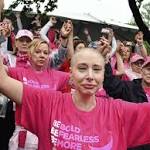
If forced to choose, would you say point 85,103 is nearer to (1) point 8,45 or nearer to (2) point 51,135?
(2) point 51,135

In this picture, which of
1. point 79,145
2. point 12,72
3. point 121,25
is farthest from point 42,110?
point 121,25

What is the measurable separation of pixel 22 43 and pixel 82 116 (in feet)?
9.99

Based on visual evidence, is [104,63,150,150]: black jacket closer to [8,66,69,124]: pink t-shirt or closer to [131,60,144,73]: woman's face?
[8,66,69,124]: pink t-shirt

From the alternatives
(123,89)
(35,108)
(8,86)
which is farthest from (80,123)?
(123,89)

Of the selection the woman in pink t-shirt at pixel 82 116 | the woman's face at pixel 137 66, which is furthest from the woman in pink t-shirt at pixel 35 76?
the woman's face at pixel 137 66

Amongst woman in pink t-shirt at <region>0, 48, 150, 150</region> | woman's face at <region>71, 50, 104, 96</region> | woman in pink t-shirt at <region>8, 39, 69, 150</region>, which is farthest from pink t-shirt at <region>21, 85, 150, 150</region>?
woman in pink t-shirt at <region>8, 39, 69, 150</region>

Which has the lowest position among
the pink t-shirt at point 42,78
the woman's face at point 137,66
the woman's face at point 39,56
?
the woman's face at point 137,66

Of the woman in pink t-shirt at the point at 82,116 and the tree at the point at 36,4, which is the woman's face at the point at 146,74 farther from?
the tree at the point at 36,4

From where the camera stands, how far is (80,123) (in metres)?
3.52

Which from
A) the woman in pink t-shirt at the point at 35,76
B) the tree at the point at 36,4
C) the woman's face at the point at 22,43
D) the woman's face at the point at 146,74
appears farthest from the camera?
the tree at the point at 36,4

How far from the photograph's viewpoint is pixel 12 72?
5414 mm

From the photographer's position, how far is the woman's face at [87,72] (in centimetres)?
350

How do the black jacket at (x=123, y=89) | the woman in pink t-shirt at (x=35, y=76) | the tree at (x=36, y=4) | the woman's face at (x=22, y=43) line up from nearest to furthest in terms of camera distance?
the black jacket at (x=123, y=89) → the woman in pink t-shirt at (x=35, y=76) → the woman's face at (x=22, y=43) → the tree at (x=36, y=4)

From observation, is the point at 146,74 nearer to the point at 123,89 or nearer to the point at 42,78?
the point at 123,89
